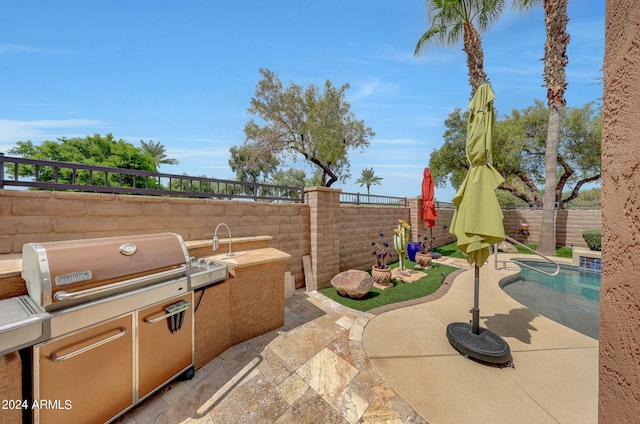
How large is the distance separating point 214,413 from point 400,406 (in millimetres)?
1882

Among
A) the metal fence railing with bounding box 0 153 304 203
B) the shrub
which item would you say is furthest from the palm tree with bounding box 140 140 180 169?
the shrub

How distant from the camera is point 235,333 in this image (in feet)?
11.0

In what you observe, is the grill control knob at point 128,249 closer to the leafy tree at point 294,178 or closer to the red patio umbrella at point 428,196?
the red patio umbrella at point 428,196

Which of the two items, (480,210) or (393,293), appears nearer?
(480,210)

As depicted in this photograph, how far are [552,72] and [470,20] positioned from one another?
4.14 metres

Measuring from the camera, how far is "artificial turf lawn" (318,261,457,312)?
4787mm

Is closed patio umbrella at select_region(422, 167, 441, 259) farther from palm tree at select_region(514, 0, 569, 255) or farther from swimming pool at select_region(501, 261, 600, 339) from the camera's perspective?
palm tree at select_region(514, 0, 569, 255)

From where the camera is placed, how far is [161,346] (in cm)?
245

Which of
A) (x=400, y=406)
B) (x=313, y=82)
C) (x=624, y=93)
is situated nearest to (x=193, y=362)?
(x=400, y=406)

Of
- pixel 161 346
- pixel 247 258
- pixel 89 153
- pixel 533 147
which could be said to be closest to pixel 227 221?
pixel 247 258

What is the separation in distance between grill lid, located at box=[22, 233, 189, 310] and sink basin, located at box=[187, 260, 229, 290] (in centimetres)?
23

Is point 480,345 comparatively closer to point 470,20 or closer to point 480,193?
point 480,193

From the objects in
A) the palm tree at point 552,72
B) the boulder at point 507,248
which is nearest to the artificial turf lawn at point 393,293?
the boulder at point 507,248

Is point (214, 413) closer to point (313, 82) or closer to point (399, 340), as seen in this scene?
point (399, 340)
